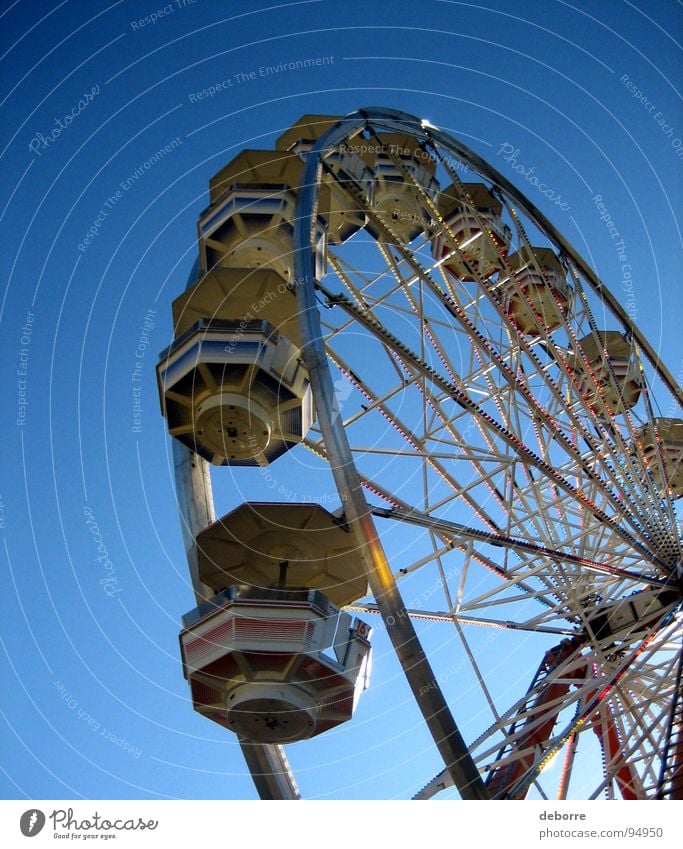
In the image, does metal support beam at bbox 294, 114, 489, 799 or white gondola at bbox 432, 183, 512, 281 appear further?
white gondola at bbox 432, 183, 512, 281

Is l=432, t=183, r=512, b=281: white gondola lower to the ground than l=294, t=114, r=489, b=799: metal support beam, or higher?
higher

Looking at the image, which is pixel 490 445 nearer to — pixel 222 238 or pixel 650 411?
pixel 650 411

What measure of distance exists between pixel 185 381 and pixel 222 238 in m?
3.25

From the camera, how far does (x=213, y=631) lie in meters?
8.46
